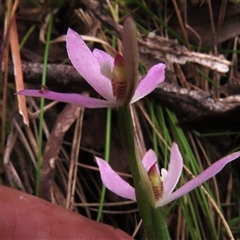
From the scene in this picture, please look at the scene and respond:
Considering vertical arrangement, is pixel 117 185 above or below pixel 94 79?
below

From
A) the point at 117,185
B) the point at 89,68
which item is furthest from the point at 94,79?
the point at 117,185

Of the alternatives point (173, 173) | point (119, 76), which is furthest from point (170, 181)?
→ point (119, 76)

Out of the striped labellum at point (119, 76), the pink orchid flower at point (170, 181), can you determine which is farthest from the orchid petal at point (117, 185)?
the striped labellum at point (119, 76)

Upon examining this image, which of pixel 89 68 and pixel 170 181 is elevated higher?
pixel 89 68

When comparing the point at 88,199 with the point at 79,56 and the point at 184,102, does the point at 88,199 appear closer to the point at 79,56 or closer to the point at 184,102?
the point at 184,102

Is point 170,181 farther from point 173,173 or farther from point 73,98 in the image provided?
point 73,98

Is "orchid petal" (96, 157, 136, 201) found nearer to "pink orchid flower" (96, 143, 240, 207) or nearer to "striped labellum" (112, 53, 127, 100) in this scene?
"pink orchid flower" (96, 143, 240, 207)

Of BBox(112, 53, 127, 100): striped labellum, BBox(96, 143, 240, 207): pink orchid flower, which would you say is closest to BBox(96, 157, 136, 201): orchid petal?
BBox(96, 143, 240, 207): pink orchid flower
